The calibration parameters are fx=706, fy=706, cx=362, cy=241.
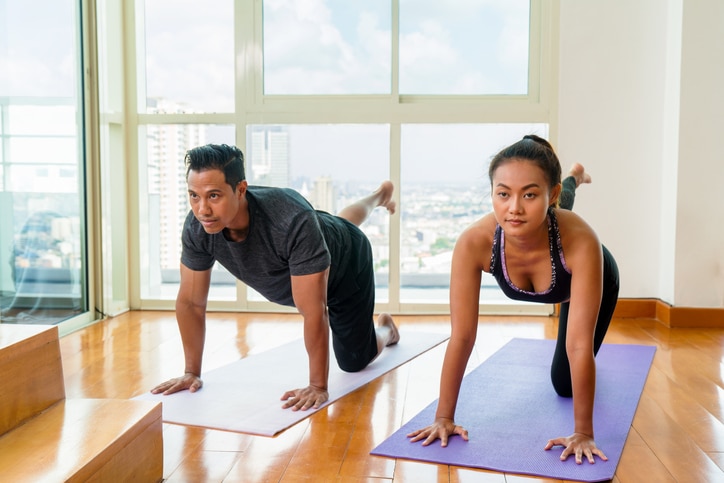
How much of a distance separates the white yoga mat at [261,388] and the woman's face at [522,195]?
2.88 feet

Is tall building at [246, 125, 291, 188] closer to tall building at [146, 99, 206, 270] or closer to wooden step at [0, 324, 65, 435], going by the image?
tall building at [146, 99, 206, 270]

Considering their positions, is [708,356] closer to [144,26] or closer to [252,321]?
[252,321]

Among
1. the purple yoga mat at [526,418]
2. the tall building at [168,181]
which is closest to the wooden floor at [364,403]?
the purple yoga mat at [526,418]

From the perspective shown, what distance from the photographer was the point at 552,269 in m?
1.88

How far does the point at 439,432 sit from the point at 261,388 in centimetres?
77

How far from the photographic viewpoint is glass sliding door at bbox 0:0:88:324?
9.95 feet

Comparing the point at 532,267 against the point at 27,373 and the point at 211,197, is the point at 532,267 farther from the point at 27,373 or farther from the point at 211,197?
the point at 27,373

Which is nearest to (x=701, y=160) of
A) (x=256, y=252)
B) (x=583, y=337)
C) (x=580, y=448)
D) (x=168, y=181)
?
(x=583, y=337)

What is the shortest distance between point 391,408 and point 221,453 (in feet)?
2.02

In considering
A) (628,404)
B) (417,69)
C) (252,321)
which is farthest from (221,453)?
(417,69)

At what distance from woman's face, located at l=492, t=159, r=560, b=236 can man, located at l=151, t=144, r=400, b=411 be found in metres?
0.67

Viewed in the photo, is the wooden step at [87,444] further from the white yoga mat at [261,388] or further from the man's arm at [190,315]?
the man's arm at [190,315]

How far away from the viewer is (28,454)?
1.39 m

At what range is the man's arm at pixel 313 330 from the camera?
2.15m
